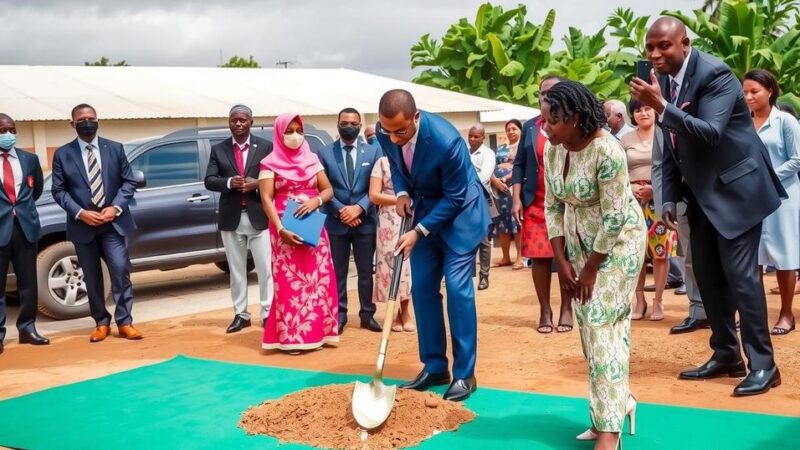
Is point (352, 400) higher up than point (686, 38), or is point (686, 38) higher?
point (686, 38)

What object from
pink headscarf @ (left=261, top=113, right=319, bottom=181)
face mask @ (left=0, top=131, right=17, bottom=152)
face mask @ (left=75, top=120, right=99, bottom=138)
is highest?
face mask @ (left=75, top=120, right=99, bottom=138)

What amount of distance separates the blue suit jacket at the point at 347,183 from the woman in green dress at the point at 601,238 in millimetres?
4013

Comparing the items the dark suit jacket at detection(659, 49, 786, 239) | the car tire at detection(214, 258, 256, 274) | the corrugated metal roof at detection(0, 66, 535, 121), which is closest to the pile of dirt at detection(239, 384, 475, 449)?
the dark suit jacket at detection(659, 49, 786, 239)

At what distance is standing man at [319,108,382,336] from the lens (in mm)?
8172

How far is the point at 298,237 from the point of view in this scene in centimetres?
736

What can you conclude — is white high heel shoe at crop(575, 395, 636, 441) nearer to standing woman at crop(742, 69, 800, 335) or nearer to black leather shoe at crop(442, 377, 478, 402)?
black leather shoe at crop(442, 377, 478, 402)

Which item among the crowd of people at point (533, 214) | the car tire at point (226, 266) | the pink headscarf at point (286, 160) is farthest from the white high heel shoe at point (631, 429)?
the car tire at point (226, 266)

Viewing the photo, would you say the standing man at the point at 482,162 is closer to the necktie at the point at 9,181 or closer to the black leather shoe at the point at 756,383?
the necktie at the point at 9,181

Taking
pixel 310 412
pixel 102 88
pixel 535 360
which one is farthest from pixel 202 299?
pixel 102 88

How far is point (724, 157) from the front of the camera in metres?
5.31

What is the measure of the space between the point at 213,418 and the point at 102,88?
1772 centimetres

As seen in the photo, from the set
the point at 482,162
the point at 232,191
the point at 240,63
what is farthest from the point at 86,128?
the point at 240,63

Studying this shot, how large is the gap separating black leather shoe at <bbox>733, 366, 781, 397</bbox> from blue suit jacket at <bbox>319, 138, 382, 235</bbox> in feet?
12.4

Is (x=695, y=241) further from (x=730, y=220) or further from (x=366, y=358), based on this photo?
(x=366, y=358)
